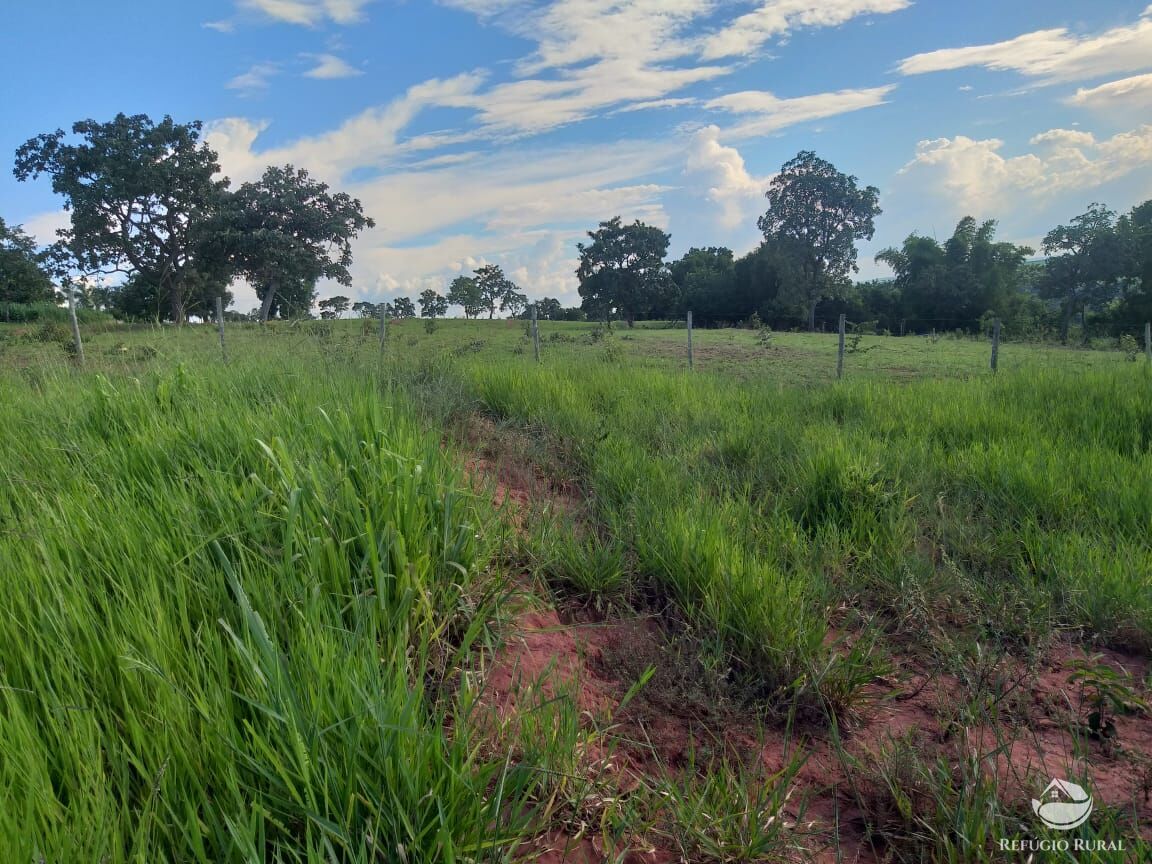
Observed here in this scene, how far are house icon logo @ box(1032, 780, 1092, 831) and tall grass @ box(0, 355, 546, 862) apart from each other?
4.63 ft

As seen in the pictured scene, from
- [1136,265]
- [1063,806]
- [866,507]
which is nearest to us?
[1063,806]

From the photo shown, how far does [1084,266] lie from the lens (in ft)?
150

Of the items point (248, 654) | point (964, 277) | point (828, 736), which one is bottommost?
point (828, 736)

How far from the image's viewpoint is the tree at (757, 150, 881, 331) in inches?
1941

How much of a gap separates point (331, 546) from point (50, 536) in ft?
3.17

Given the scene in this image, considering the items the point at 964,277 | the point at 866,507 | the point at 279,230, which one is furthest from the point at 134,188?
the point at 964,277

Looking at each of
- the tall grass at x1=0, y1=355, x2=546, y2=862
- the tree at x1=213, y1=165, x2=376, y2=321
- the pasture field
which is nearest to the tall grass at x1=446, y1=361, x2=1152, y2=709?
the pasture field

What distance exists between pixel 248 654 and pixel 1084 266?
59209 mm

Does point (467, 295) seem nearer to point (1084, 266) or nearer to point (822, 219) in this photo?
point (822, 219)

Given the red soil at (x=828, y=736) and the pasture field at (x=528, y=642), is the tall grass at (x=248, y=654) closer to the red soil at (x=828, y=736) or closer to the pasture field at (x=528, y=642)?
the pasture field at (x=528, y=642)

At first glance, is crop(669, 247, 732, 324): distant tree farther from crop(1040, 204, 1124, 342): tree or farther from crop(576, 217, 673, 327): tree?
crop(1040, 204, 1124, 342): tree

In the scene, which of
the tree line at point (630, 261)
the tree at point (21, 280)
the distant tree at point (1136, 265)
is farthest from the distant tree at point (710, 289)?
the tree at point (21, 280)

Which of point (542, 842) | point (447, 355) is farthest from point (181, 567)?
point (447, 355)

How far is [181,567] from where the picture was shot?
201cm
